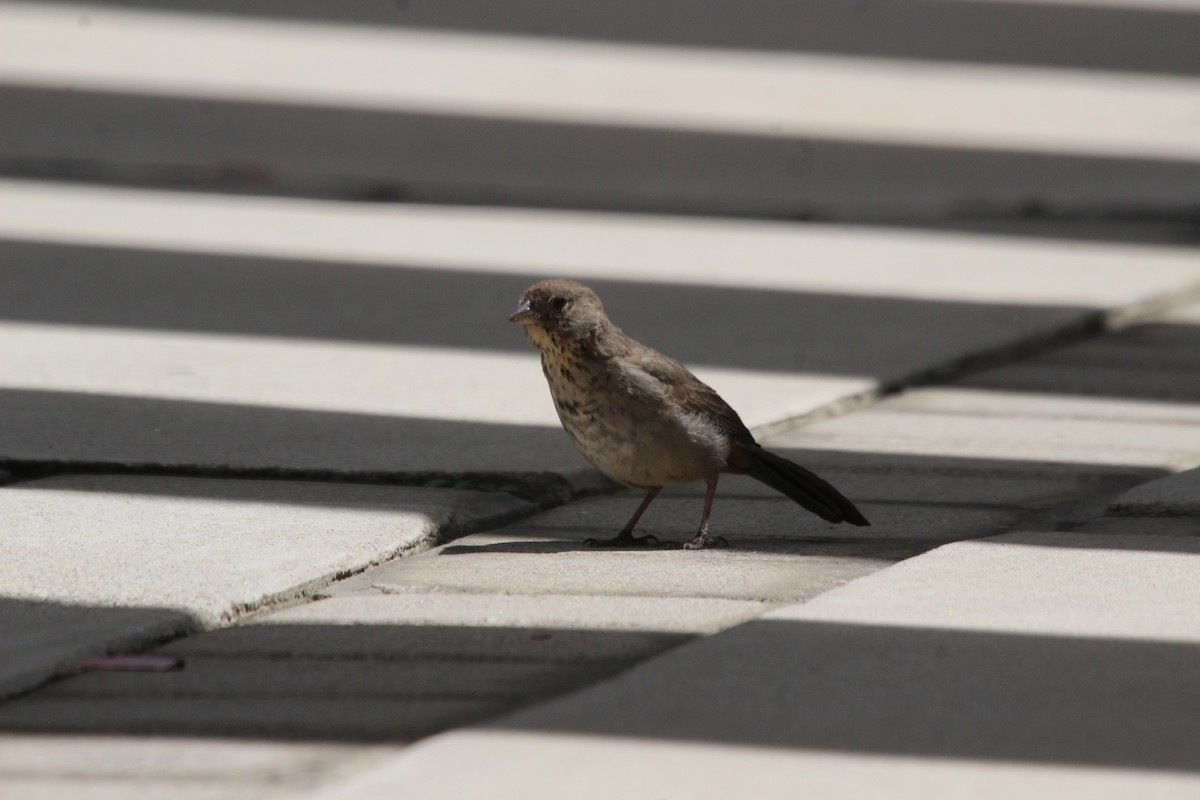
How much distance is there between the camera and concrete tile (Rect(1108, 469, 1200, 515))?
4.75 metres

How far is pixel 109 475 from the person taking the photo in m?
4.97

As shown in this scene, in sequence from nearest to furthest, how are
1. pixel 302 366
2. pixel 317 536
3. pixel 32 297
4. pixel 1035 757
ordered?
pixel 1035 757 → pixel 317 536 → pixel 302 366 → pixel 32 297

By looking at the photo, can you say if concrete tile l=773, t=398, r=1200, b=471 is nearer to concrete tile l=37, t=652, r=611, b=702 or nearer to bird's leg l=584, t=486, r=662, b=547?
bird's leg l=584, t=486, r=662, b=547

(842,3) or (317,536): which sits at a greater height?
(842,3)

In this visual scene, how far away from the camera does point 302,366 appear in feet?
21.0

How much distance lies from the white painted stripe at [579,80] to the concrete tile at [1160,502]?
6.75 m

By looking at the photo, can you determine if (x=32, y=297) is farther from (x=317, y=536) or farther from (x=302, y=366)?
(x=317, y=536)

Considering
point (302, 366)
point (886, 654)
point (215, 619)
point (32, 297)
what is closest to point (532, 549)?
point (215, 619)

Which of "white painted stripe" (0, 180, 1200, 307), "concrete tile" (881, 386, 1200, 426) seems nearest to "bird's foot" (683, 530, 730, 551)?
"concrete tile" (881, 386, 1200, 426)

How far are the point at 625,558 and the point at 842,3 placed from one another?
818 cm

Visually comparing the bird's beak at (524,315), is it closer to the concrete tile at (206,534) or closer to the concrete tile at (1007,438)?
the concrete tile at (206,534)

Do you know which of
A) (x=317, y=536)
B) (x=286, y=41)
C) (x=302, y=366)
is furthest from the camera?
(x=286, y=41)

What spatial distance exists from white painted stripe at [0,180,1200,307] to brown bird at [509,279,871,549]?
144 inches

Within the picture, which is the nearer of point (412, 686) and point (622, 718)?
point (622, 718)
